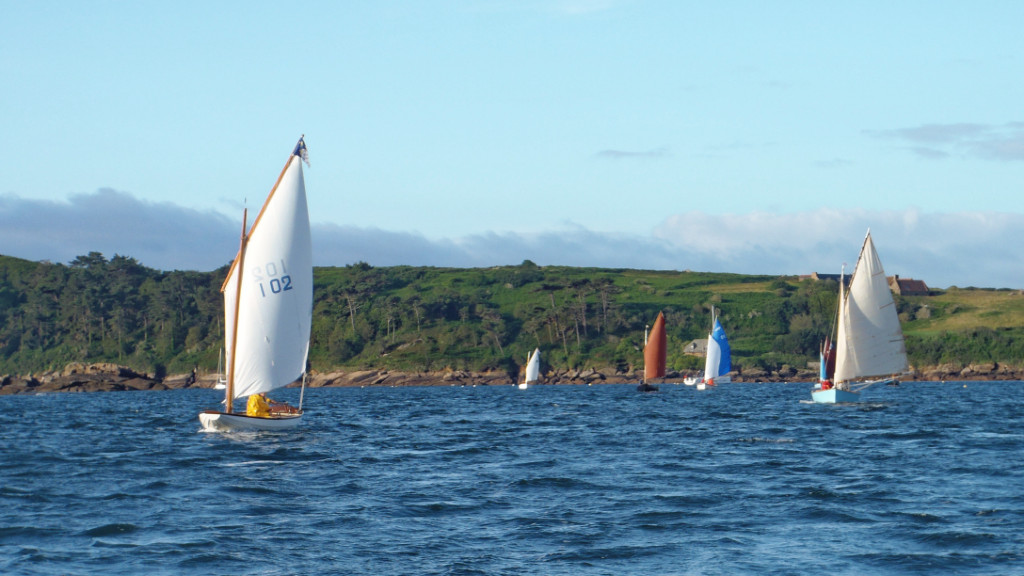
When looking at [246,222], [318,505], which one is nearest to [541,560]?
[318,505]

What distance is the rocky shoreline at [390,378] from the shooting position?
168 meters

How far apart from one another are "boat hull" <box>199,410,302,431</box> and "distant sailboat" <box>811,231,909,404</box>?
39.9 metres

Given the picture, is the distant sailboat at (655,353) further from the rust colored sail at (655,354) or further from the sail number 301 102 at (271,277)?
the sail number 301 102 at (271,277)

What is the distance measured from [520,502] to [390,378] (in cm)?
15878

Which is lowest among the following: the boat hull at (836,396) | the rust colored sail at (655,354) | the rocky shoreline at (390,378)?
the rocky shoreline at (390,378)

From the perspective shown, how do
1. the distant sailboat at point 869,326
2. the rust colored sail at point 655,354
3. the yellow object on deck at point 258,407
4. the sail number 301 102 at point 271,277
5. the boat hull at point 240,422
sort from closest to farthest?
the sail number 301 102 at point 271,277, the boat hull at point 240,422, the yellow object on deck at point 258,407, the distant sailboat at point 869,326, the rust colored sail at point 655,354

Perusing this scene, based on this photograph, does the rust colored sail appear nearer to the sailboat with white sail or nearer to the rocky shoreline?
the rocky shoreline

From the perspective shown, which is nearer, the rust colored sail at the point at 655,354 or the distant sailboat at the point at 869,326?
the distant sailboat at the point at 869,326

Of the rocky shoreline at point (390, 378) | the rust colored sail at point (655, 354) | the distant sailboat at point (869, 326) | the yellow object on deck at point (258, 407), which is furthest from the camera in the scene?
the rocky shoreline at point (390, 378)

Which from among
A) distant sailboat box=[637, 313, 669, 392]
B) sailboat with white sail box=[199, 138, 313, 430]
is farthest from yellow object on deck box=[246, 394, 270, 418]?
distant sailboat box=[637, 313, 669, 392]

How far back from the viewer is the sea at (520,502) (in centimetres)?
2141

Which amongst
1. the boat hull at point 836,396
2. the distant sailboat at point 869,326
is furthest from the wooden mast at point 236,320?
the boat hull at point 836,396

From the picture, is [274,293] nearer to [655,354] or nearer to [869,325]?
[869,325]

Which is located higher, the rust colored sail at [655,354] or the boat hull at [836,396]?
the rust colored sail at [655,354]
